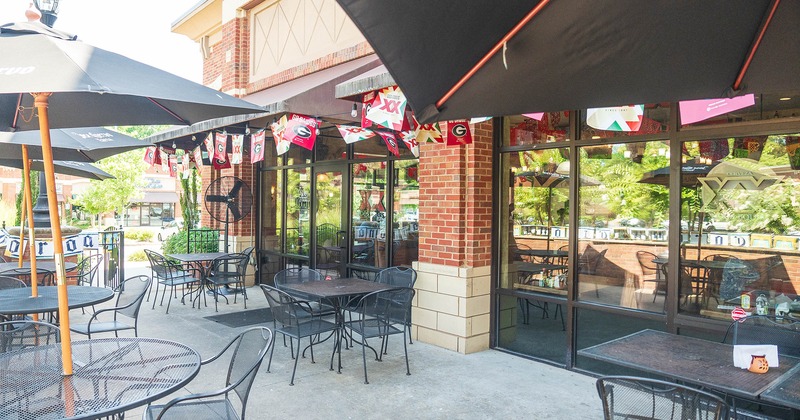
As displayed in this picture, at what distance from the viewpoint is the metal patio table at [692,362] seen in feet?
9.14

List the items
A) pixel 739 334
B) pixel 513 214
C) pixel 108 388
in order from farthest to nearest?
pixel 513 214 → pixel 739 334 → pixel 108 388

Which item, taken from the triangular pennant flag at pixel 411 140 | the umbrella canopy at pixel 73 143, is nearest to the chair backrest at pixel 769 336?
the triangular pennant flag at pixel 411 140

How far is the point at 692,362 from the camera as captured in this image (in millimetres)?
3146

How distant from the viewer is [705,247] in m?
4.70

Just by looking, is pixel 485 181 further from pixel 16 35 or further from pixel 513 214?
pixel 16 35

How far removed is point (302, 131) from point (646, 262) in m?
4.10

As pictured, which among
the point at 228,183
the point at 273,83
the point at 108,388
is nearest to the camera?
the point at 108,388

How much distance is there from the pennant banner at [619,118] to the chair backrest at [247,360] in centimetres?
313

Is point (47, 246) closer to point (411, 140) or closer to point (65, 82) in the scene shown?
point (411, 140)

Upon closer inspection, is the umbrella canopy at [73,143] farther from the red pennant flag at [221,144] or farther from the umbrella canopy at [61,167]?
the red pennant flag at [221,144]

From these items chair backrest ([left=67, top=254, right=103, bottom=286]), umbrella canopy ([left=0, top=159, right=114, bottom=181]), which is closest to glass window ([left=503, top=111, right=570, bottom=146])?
chair backrest ([left=67, top=254, right=103, bottom=286])

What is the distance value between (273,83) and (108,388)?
8471 mm

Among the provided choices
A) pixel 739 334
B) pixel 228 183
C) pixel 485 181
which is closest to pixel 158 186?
pixel 228 183

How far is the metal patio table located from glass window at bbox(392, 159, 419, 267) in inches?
160
